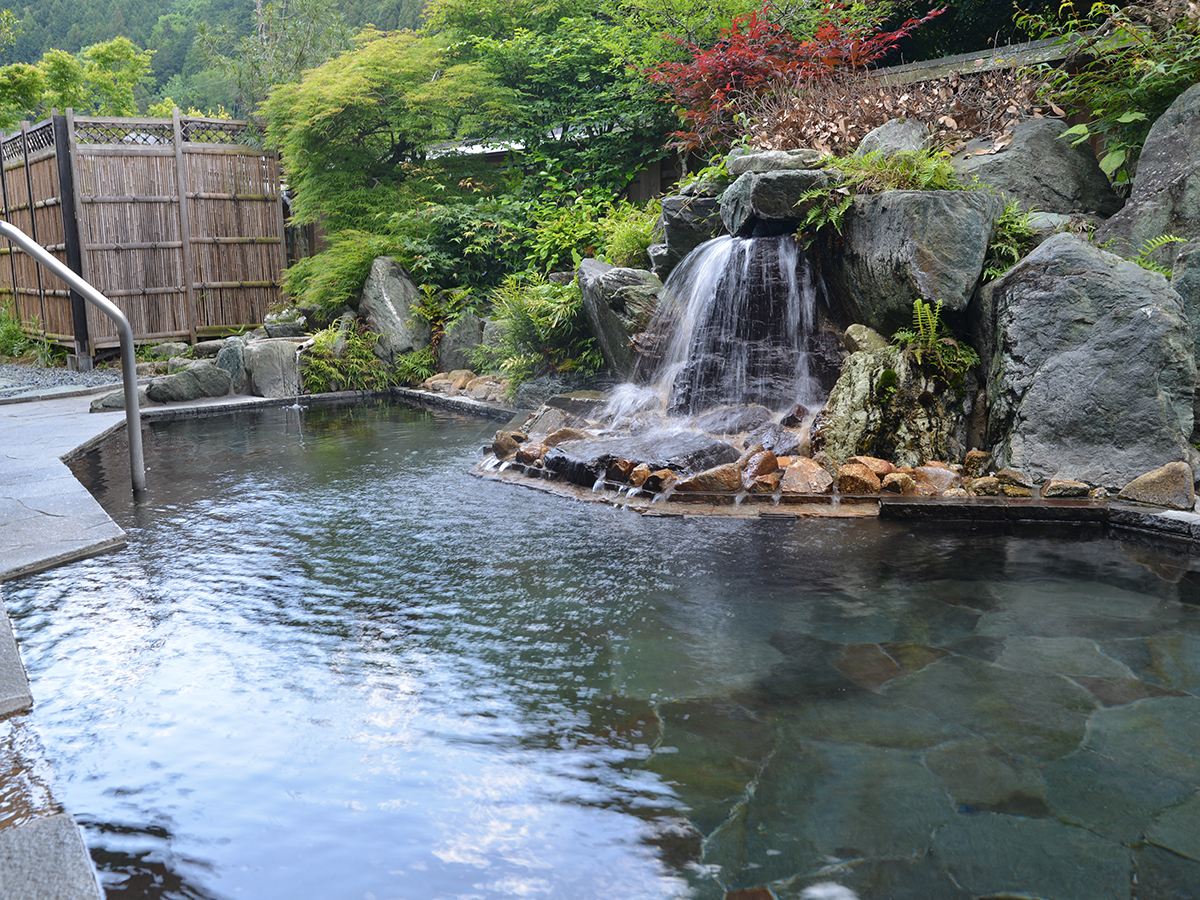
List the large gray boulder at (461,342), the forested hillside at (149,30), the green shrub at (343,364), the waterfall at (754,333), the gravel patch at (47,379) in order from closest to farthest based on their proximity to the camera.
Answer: the waterfall at (754,333)
the gravel patch at (47,379)
the green shrub at (343,364)
the large gray boulder at (461,342)
the forested hillside at (149,30)

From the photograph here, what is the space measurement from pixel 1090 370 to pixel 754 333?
96.7 inches

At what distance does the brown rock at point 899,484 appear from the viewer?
510cm

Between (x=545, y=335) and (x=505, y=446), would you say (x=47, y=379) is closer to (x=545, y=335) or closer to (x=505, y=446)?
(x=545, y=335)

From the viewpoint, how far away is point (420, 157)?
12.3m

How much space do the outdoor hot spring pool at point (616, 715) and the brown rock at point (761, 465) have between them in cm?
82

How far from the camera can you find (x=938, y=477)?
17.0ft

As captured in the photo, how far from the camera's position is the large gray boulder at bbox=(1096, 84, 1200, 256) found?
5488mm

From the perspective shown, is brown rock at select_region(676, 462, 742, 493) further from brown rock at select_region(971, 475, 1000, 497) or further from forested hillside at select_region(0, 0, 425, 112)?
forested hillside at select_region(0, 0, 425, 112)

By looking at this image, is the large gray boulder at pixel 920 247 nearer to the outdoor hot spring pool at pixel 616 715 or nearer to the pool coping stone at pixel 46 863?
the outdoor hot spring pool at pixel 616 715

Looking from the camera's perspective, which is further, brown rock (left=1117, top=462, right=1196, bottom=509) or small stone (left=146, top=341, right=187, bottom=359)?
small stone (left=146, top=341, right=187, bottom=359)

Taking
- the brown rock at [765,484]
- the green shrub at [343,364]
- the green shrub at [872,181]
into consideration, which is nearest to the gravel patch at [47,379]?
the green shrub at [343,364]

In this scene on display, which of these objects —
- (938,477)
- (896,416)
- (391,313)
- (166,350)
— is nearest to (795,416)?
(896,416)

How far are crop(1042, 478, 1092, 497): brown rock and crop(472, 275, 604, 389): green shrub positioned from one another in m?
4.43

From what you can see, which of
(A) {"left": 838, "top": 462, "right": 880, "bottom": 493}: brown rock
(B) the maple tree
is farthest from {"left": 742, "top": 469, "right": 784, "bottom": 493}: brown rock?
(B) the maple tree
